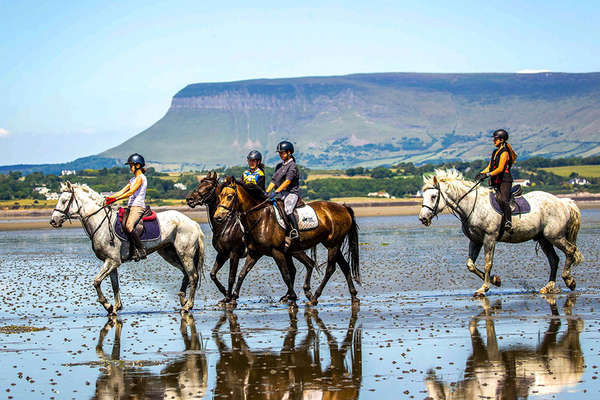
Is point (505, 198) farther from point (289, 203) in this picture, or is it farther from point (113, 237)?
point (113, 237)

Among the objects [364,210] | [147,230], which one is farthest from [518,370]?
[364,210]

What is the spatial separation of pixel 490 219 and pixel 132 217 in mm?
8766

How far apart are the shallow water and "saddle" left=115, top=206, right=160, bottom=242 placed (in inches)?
70.5

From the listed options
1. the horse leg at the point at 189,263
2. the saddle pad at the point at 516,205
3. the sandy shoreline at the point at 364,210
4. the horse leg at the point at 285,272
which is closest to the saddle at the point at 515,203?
the saddle pad at the point at 516,205

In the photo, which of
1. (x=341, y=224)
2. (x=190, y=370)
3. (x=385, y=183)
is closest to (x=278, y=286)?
(x=341, y=224)

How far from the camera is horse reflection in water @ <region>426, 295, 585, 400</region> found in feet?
33.5

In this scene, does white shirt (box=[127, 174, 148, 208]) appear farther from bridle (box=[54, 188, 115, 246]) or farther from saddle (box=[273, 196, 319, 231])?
saddle (box=[273, 196, 319, 231])

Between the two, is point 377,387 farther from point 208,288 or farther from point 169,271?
point 169,271

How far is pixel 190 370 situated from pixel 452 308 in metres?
7.41

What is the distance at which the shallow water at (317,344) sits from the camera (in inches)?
424

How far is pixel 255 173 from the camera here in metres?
19.7

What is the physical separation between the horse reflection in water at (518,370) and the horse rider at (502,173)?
247 inches

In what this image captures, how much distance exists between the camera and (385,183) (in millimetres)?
182000

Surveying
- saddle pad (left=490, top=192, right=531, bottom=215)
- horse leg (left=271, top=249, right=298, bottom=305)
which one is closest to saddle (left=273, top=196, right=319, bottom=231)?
horse leg (left=271, top=249, right=298, bottom=305)
